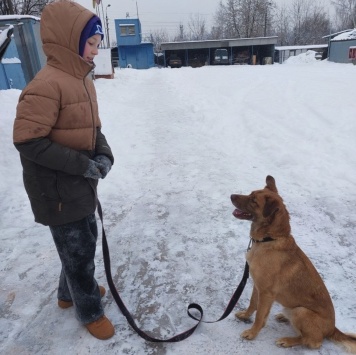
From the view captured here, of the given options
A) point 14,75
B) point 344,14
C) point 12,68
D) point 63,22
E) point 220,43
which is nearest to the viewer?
point 63,22

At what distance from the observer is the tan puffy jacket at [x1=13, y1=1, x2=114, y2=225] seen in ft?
6.26

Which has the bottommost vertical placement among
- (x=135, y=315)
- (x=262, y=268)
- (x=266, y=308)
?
(x=135, y=315)

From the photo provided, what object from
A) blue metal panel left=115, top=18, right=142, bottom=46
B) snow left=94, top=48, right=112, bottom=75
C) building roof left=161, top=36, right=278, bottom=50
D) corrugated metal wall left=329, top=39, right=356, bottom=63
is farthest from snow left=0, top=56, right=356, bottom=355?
building roof left=161, top=36, right=278, bottom=50

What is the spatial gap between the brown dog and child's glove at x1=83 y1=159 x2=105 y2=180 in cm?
112

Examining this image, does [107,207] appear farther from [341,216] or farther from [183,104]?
[183,104]

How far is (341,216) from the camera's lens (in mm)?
4078

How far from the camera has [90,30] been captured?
2020 mm

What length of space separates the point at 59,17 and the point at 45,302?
236 cm

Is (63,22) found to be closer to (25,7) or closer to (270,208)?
(270,208)

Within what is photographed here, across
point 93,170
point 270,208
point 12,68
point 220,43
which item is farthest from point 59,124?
point 220,43

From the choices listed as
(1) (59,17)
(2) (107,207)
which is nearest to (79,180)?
(1) (59,17)

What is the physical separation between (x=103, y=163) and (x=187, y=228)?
6.50ft

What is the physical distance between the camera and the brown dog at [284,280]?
225 centimetres

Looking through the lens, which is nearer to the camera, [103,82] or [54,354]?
[54,354]
